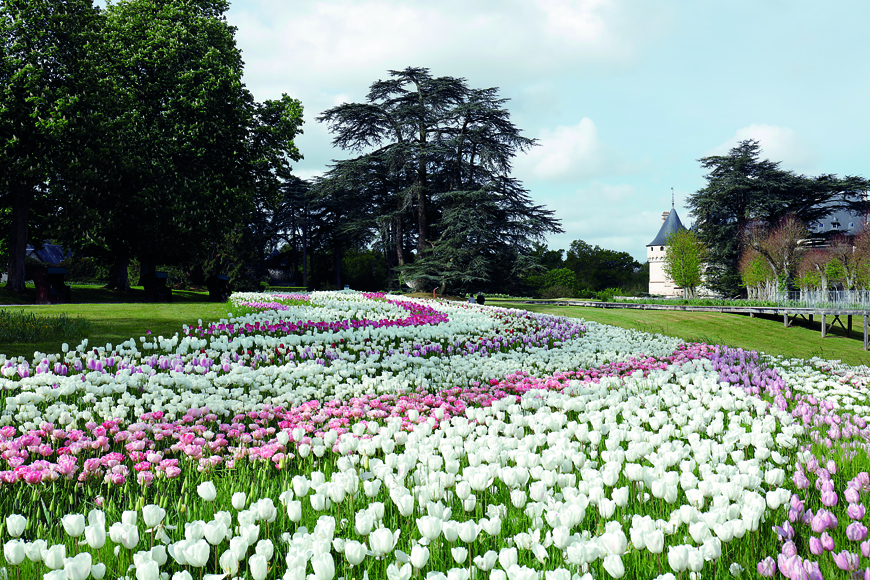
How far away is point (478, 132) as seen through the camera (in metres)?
31.6

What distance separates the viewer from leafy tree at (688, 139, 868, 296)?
47.5 meters

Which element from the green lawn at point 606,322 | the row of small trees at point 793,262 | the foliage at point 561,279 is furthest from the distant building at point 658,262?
the green lawn at point 606,322

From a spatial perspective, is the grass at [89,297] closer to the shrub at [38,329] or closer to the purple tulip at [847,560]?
the shrub at [38,329]

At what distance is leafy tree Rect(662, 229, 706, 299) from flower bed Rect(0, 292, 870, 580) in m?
44.1

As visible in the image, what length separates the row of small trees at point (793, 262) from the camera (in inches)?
1606

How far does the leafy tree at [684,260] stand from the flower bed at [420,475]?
44.1 m

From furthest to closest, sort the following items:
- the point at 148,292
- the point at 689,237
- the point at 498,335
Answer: the point at 689,237 → the point at 148,292 → the point at 498,335

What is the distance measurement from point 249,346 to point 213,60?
2026cm

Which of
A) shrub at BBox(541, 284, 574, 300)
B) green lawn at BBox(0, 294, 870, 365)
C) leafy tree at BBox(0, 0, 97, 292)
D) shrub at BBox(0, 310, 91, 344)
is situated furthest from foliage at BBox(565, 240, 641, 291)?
shrub at BBox(0, 310, 91, 344)

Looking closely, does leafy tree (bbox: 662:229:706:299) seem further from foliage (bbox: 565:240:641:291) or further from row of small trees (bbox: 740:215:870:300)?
foliage (bbox: 565:240:641:291)

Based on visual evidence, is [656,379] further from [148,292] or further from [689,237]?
[689,237]

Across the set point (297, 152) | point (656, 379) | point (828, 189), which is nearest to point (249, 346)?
point (656, 379)

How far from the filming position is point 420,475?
122 inches

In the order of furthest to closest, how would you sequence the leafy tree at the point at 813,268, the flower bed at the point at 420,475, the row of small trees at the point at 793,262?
1. the leafy tree at the point at 813,268
2. the row of small trees at the point at 793,262
3. the flower bed at the point at 420,475
